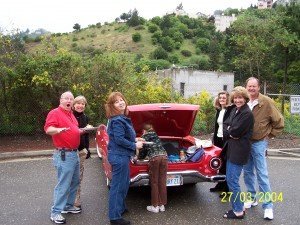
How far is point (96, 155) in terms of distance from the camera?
10.3 metres

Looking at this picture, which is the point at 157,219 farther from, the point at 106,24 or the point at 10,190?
the point at 106,24

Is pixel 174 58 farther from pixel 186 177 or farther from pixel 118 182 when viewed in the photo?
pixel 118 182

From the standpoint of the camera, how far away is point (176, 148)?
7047mm

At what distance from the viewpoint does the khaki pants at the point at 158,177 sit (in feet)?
18.7

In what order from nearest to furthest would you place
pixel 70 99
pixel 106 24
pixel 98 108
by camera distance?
pixel 70 99 → pixel 98 108 → pixel 106 24

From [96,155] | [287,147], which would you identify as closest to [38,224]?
[96,155]

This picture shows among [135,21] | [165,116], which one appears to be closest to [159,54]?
[135,21]

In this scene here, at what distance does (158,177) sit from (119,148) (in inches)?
38.2

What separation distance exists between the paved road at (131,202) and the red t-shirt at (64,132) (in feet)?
3.58

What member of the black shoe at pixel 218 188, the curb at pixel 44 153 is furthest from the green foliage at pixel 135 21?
the black shoe at pixel 218 188

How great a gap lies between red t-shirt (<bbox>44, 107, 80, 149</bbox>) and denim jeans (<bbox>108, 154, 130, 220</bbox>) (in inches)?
20.9

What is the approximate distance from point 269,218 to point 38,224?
10.3ft
